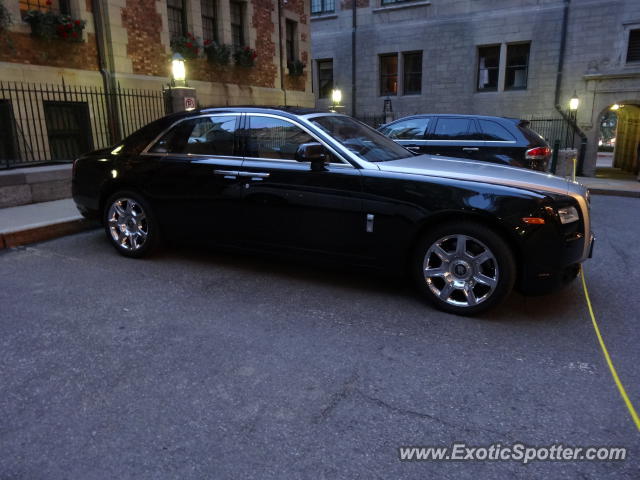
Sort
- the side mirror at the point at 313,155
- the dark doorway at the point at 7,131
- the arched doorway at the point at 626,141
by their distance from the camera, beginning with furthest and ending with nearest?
the arched doorway at the point at 626,141
the dark doorway at the point at 7,131
the side mirror at the point at 313,155

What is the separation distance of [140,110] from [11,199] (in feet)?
19.0

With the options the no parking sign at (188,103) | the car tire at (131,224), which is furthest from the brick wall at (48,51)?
the car tire at (131,224)

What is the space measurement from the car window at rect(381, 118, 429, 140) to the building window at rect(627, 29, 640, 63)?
14432 mm

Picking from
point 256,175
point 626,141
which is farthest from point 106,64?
point 626,141

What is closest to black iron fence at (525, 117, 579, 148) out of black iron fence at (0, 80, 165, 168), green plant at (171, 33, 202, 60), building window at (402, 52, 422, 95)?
building window at (402, 52, 422, 95)

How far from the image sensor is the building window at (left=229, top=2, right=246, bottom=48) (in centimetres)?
1691

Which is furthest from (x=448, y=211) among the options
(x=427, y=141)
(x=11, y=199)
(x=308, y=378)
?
(x=11, y=199)

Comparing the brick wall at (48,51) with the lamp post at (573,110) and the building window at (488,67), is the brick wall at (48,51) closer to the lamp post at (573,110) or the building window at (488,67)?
the building window at (488,67)

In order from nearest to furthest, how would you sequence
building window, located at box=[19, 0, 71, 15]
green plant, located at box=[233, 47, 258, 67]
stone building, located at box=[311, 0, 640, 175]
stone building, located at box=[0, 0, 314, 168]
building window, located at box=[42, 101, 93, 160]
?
stone building, located at box=[0, 0, 314, 168] < building window, located at box=[19, 0, 71, 15] < building window, located at box=[42, 101, 93, 160] < green plant, located at box=[233, 47, 258, 67] < stone building, located at box=[311, 0, 640, 175]

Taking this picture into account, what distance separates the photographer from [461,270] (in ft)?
12.9

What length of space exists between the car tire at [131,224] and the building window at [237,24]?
12.9m

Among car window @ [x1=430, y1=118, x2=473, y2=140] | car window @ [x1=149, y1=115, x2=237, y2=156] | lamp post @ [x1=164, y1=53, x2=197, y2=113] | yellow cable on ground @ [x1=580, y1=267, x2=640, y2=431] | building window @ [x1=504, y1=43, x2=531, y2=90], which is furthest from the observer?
building window @ [x1=504, y1=43, x2=531, y2=90]

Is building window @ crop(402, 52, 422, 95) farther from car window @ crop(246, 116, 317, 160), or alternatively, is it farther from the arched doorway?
car window @ crop(246, 116, 317, 160)

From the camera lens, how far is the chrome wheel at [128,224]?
5465mm
